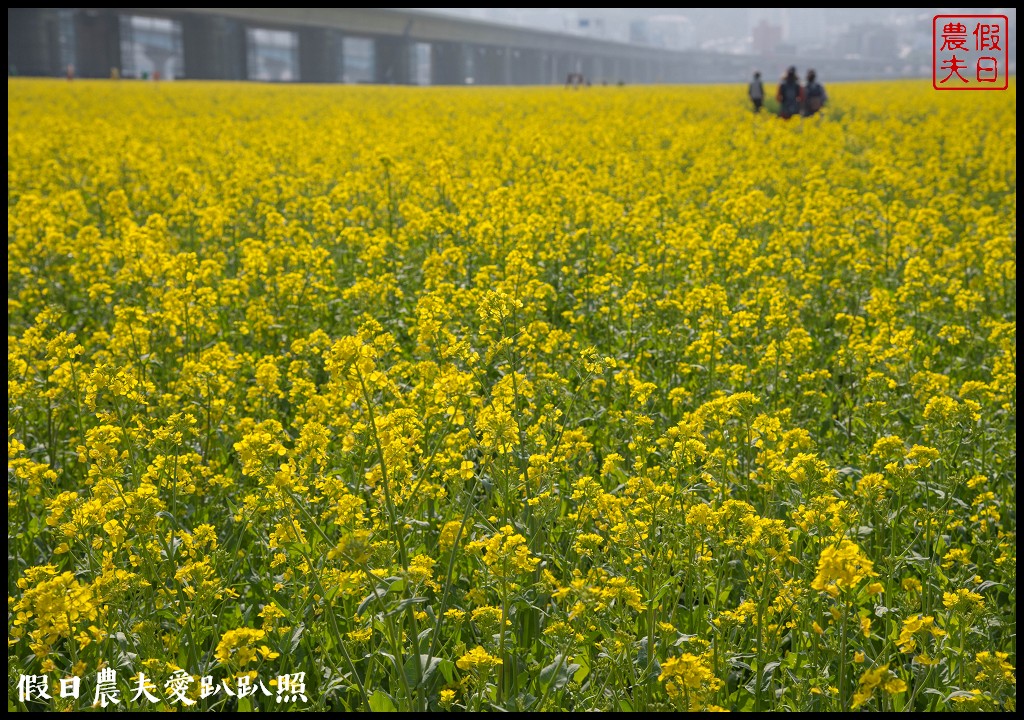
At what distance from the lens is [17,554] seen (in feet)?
13.0

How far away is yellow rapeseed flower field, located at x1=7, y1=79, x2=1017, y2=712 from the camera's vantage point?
3014 mm

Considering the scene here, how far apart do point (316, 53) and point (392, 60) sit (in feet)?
35.8

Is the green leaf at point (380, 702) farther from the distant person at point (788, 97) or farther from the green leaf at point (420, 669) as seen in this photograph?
the distant person at point (788, 97)

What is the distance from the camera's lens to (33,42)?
57.1m

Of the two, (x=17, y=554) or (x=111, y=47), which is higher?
(x=111, y=47)

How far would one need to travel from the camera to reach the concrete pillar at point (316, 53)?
75.6 metres

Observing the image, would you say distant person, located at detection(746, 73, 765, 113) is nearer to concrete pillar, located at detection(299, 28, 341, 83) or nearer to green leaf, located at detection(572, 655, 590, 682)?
green leaf, located at detection(572, 655, 590, 682)

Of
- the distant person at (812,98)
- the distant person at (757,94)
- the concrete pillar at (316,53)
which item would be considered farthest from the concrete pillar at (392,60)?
the distant person at (812,98)

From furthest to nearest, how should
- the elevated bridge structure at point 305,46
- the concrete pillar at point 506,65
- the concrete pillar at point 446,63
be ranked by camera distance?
the concrete pillar at point 506,65, the concrete pillar at point 446,63, the elevated bridge structure at point 305,46

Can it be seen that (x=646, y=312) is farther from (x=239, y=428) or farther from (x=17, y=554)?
(x=17, y=554)

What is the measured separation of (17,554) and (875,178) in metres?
9.95

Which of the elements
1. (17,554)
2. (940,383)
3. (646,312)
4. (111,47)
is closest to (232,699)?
(17,554)

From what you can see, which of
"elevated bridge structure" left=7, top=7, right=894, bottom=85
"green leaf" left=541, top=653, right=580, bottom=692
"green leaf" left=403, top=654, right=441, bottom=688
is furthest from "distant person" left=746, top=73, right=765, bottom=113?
"green leaf" left=403, top=654, right=441, bottom=688

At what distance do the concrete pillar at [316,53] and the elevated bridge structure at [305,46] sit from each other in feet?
0.26
